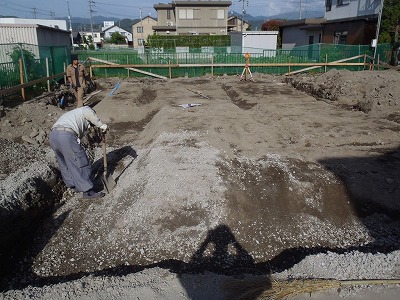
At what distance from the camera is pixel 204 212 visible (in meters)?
5.01

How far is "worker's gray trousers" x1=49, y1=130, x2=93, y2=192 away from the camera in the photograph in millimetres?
5148

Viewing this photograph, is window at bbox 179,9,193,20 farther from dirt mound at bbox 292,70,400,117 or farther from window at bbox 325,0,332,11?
dirt mound at bbox 292,70,400,117

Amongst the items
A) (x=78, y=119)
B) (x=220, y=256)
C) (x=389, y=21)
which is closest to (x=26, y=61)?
(x=78, y=119)

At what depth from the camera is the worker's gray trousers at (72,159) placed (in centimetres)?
515

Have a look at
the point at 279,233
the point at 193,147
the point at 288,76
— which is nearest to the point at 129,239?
the point at 279,233

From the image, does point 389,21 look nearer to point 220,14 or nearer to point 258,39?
point 258,39

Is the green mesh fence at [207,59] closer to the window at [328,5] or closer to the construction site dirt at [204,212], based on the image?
the window at [328,5]

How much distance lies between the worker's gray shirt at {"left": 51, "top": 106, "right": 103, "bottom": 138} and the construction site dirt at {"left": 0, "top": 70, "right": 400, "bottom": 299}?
3.58 ft

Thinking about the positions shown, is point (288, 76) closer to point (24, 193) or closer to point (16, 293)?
point (24, 193)

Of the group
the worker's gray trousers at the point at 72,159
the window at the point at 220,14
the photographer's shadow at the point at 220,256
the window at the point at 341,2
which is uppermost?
the window at the point at 220,14

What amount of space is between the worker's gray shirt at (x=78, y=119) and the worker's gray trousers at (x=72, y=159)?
0.14 m

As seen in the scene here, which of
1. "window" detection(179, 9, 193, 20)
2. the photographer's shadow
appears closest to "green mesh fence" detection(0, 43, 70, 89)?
the photographer's shadow

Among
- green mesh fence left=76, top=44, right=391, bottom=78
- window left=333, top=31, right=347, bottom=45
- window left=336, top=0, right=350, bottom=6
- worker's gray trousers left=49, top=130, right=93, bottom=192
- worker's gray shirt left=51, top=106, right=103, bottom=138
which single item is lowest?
worker's gray trousers left=49, top=130, right=93, bottom=192

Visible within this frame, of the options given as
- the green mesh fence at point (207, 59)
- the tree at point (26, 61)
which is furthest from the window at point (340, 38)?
the tree at point (26, 61)
